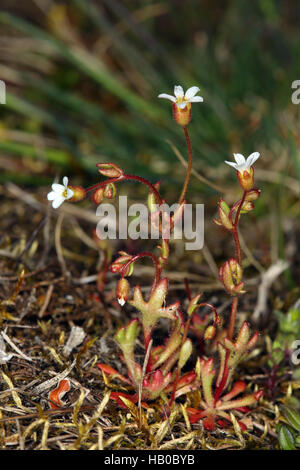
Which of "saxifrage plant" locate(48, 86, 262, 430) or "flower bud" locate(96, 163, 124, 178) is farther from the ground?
"flower bud" locate(96, 163, 124, 178)

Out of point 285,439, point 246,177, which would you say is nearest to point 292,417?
point 285,439

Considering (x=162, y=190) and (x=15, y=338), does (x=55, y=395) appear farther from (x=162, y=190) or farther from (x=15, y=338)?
(x=162, y=190)

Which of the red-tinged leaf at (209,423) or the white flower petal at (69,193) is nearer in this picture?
the white flower petal at (69,193)

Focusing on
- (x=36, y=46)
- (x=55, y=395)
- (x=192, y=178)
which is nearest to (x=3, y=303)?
(x=55, y=395)

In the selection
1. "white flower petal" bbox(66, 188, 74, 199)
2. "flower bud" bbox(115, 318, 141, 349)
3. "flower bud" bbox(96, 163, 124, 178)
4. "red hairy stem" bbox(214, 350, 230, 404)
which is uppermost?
"flower bud" bbox(96, 163, 124, 178)

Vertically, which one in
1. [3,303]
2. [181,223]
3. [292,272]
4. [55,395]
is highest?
A: [181,223]

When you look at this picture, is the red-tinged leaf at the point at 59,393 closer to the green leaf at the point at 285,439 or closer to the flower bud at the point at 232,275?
the flower bud at the point at 232,275

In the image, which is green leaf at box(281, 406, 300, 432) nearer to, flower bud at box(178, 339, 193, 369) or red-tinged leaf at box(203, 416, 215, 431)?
red-tinged leaf at box(203, 416, 215, 431)

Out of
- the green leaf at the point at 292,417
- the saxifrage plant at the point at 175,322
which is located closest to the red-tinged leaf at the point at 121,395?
the saxifrage plant at the point at 175,322

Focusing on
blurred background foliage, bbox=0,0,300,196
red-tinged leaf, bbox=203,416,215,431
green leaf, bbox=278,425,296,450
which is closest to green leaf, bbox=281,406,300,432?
green leaf, bbox=278,425,296,450
